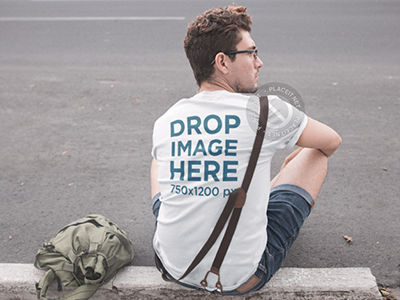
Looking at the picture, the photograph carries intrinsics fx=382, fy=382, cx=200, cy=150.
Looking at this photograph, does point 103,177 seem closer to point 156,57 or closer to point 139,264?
point 139,264

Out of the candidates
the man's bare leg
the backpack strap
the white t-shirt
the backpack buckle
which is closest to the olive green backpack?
the white t-shirt

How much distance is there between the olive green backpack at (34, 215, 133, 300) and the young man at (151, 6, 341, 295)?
0.42 m

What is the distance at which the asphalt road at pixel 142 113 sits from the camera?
3.13 metres

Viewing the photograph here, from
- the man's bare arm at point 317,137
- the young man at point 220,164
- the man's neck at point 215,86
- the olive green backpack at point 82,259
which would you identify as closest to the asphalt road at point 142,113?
the olive green backpack at point 82,259

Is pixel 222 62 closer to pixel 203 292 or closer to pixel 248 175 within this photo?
pixel 248 175

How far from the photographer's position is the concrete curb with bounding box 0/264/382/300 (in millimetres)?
2445

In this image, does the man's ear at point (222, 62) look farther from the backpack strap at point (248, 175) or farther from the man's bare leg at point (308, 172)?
the man's bare leg at point (308, 172)

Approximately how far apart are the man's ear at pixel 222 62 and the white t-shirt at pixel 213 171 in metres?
0.19

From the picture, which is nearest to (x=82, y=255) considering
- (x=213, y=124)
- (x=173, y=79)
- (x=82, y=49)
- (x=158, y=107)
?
(x=213, y=124)

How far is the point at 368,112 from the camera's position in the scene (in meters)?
4.89

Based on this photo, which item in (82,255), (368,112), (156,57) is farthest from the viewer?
(156,57)

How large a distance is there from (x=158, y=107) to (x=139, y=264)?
271cm

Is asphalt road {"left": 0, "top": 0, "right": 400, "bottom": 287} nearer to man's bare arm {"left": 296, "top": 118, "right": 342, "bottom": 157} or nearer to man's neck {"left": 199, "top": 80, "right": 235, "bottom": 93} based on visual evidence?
man's bare arm {"left": 296, "top": 118, "right": 342, "bottom": 157}

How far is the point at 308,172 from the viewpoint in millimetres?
2363
